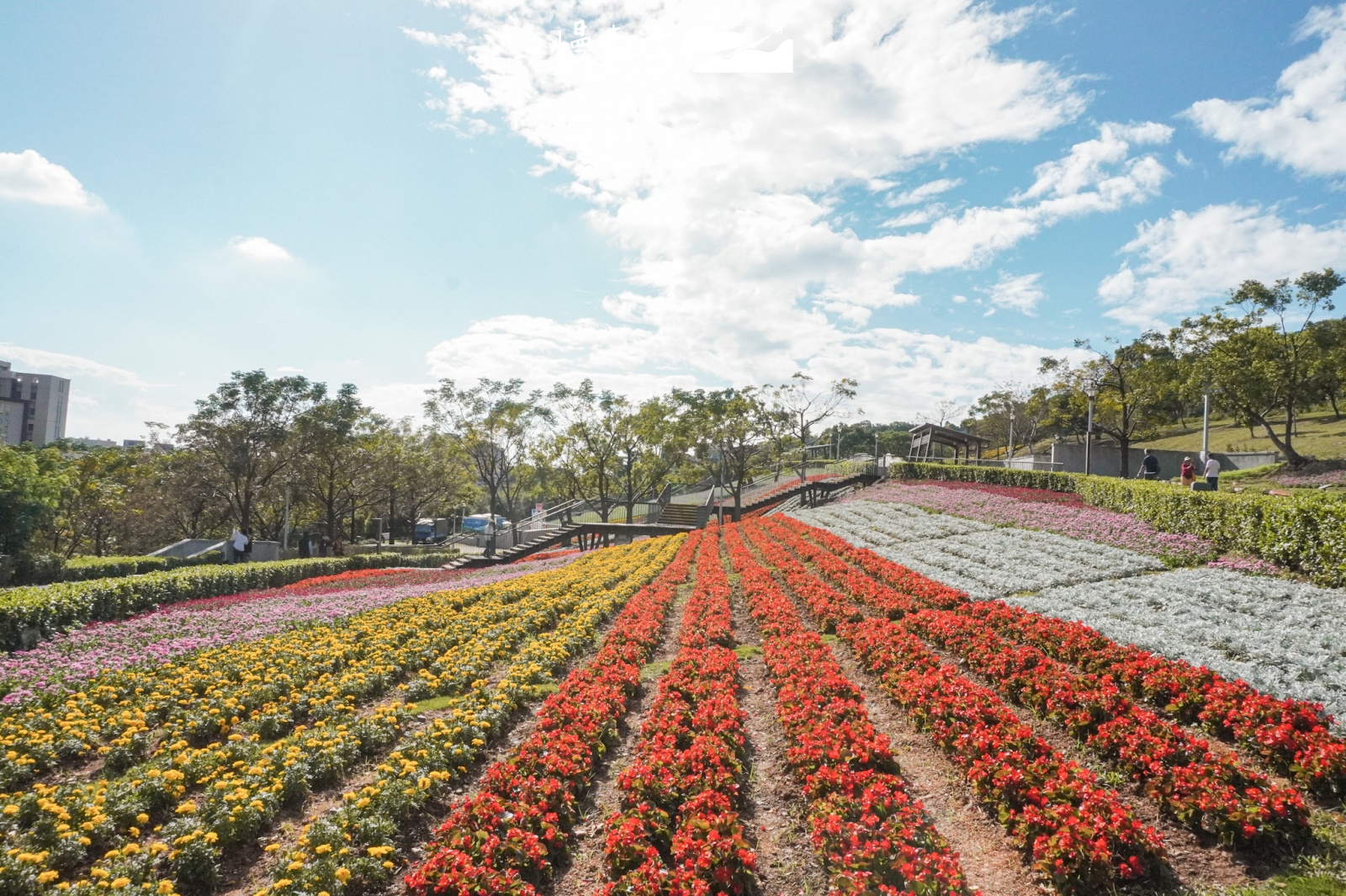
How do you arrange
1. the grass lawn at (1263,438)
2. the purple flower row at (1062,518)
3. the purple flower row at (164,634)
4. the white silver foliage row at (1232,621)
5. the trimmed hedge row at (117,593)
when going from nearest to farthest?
the white silver foliage row at (1232,621)
the purple flower row at (164,634)
the trimmed hedge row at (117,593)
the purple flower row at (1062,518)
the grass lawn at (1263,438)

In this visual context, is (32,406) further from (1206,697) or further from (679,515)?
(1206,697)

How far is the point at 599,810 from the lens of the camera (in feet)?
20.5

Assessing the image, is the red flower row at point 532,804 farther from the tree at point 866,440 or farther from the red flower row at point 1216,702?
the tree at point 866,440

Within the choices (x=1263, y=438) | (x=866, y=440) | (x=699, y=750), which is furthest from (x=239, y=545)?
(x=866, y=440)

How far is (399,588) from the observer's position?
63.2 feet

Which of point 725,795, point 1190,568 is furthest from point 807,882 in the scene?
point 1190,568

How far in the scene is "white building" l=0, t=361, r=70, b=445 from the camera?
93.4 meters

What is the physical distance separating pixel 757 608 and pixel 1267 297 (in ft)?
102

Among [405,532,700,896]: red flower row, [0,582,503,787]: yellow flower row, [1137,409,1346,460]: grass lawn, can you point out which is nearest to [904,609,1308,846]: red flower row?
[405,532,700,896]: red flower row

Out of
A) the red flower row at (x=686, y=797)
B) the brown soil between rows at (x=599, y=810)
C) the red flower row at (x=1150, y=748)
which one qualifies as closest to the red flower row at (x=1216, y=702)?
the red flower row at (x=1150, y=748)

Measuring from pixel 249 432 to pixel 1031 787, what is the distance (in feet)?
110

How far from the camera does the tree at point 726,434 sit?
1430 inches

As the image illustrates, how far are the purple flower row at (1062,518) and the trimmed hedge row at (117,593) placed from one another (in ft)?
76.9

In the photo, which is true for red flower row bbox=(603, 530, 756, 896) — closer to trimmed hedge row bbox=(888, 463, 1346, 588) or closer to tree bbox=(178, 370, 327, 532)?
trimmed hedge row bbox=(888, 463, 1346, 588)
